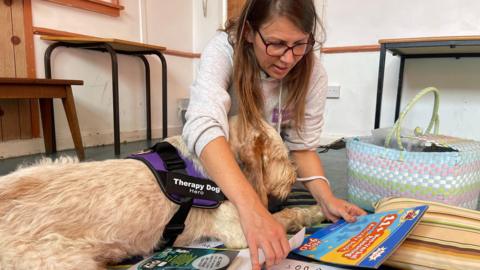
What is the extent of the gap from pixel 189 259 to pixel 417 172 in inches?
36.5

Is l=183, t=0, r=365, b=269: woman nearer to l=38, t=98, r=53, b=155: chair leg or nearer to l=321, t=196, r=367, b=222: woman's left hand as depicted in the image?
l=321, t=196, r=367, b=222: woman's left hand

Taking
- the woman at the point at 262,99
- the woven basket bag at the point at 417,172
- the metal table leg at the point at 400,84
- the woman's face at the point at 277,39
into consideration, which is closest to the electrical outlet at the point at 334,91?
the metal table leg at the point at 400,84

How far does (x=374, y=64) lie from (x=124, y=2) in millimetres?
2431

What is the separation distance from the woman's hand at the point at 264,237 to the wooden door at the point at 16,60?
238 centimetres

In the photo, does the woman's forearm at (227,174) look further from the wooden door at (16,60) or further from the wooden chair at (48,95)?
the wooden door at (16,60)

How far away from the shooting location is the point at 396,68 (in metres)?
3.09

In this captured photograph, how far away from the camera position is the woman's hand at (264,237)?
0.72m

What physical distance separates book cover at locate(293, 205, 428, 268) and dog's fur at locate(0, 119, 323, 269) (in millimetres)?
187

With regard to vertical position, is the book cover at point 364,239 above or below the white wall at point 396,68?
below

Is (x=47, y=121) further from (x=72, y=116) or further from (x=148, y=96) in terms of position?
(x=148, y=96)

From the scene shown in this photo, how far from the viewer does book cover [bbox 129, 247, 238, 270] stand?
86cm

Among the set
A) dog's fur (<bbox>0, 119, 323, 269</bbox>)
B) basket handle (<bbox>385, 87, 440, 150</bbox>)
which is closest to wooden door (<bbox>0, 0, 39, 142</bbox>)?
dog's fur (<bbox>0, 119, 323, 269</bbox>)

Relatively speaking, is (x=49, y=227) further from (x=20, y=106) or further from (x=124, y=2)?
(x=124, y=2)

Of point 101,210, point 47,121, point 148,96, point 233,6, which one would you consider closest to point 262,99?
point 101,210
